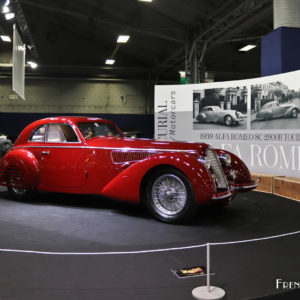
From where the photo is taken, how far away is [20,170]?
5738 mm

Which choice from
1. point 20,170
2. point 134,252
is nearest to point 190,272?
point 134,252

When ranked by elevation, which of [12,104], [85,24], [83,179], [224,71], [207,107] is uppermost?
[85,24]

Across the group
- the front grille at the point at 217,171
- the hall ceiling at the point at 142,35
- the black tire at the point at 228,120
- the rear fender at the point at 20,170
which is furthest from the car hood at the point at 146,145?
the hall ceiling at the point at 142,35

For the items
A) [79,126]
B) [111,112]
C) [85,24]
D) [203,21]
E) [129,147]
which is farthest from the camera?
[111,112]

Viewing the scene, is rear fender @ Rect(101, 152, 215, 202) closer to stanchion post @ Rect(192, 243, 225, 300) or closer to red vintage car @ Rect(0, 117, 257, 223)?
red vintage car @ Rect(0, 117, 257, 223)

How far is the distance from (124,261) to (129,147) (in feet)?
7.32

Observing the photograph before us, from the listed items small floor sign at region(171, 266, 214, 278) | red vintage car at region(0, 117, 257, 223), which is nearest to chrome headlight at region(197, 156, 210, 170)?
red vintage car at region(0, 117, 257, 223)

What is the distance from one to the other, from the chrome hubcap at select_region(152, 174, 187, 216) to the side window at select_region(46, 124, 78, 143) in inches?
65.3

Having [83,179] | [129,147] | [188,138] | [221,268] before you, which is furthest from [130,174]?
[188,138]

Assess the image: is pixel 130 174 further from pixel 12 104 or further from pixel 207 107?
pixel 12 104

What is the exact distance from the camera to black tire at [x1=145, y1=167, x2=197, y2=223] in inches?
173

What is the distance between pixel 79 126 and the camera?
5.67 m

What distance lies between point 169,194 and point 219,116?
12.2 feet

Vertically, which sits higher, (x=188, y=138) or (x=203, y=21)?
(x=203, y=21)
